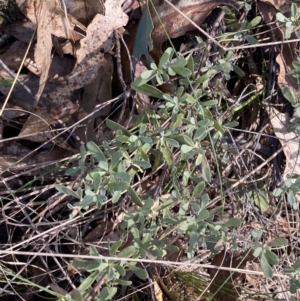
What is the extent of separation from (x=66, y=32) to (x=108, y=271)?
79 cm

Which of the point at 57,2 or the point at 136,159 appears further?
the point at 57,2

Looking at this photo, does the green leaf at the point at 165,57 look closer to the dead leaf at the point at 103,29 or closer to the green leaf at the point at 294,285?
the dead leaf at the point at 103,29

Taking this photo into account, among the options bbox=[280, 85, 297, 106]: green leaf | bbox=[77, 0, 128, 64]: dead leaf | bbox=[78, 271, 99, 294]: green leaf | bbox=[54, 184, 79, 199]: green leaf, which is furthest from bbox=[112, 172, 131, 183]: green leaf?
bbox=[280, 85, 297, 106]: green leaf

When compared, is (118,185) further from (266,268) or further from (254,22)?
(254,22)

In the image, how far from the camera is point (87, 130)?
5.49ft

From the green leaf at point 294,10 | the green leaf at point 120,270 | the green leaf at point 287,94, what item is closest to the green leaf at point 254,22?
the green leaf at point 294,10

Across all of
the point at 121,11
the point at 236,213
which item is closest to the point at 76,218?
the point at 236,213

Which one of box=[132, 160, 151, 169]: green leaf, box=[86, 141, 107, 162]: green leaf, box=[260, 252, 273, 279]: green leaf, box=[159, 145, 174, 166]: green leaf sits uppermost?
box=[86, 141, 107, 162]: green leaf

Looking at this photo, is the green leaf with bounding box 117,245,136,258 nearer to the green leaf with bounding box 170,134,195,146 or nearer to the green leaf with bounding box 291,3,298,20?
the green leaf with bounding box 170,134,195,146

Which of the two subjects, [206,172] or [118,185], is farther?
[206,172]

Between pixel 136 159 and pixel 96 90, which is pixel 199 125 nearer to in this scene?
pixel 136 159

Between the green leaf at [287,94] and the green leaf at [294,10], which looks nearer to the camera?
the green leaf at [294,10]

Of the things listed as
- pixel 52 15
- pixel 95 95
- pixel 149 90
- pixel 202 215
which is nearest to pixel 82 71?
pixel 95 95

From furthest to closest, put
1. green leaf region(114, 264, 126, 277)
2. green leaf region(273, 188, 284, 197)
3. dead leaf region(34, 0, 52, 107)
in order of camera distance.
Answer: dead leaf region(34, 0, 52, 107), green leaf region(273, 188, 284, 197), green leaf region(114, 264, 126, 277)
